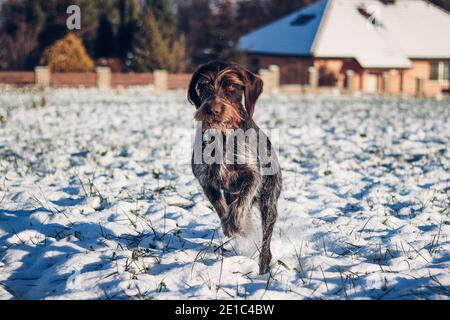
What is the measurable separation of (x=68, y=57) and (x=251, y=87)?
2313cm

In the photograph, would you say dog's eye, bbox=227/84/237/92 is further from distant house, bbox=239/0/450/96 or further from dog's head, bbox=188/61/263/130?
distant house, bbox=239/0/450/96

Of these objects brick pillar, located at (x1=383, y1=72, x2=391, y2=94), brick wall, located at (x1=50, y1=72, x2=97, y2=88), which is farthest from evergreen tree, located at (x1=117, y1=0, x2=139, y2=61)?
brick pillar, located at (x1=383, y1=72, x2=391, y2=94)

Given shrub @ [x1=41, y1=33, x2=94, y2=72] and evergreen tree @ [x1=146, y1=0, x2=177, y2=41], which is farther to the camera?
evergreen tree @ [x1=146, y1=0, x2=177, y2=41]

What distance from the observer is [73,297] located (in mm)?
3168

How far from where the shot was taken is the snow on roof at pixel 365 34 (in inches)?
1242

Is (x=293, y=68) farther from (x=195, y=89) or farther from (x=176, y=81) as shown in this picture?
(x=195, y=89)

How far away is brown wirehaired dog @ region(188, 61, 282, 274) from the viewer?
3578mm

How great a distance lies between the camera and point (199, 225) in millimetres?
4703

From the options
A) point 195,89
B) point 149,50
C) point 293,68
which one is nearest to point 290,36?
point 293,68

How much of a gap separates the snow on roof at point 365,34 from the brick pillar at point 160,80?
9.03m

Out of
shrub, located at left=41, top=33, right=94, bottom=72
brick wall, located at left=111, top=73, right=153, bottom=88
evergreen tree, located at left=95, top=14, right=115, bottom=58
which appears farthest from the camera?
evergreen tree, located at left=95, top=14, right=115, bottom=58

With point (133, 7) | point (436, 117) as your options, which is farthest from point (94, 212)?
point (133, 7)
